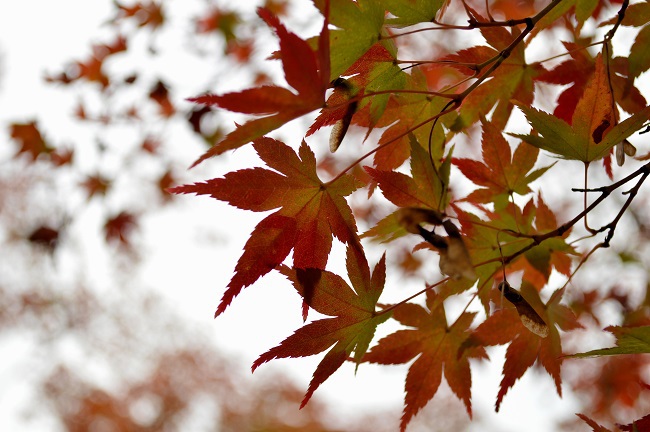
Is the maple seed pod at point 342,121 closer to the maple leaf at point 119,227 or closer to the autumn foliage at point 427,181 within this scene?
the autumn foliage at point 427,181

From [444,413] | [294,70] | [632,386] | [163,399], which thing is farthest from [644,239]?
[163,399]

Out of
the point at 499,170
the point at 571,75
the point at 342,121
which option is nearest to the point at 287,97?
the point at 342,121

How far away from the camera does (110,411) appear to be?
6.80 meters

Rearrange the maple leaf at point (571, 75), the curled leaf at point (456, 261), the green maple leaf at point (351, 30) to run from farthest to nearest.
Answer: the maple leaf at point (571, 75)
the green maple leaf at point (351, 30)
the curled leaf at point (456, 261)

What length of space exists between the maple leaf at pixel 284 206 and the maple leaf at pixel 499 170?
20 centimetres

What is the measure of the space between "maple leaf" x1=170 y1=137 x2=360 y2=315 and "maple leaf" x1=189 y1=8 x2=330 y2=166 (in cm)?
13

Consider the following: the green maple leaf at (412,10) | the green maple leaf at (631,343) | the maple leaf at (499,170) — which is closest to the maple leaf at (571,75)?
the maple leaf at (499,170)

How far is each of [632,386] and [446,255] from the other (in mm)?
2411

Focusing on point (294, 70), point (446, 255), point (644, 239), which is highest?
point (644, 239)

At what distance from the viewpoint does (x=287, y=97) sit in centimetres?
48

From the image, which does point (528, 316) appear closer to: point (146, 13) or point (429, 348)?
point (429, 348)

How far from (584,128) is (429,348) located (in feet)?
1.10

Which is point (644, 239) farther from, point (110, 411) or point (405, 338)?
point (110, 411)

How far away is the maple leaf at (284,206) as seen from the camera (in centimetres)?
62
